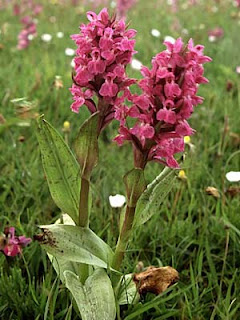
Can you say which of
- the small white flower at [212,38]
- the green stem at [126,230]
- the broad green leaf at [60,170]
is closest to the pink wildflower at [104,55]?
the broad green leaf at [60,170]

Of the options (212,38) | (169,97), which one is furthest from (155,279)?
(212,38)

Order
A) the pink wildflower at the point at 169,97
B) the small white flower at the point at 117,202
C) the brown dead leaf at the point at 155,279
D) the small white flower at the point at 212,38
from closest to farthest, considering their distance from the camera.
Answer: the pink wildflower at the point at 169,97, the brown dead leaf at the point at 155,279, the small white flower at the point at 117,202, the small white flower at the point at 212,38

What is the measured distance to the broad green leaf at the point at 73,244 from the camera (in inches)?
40.5

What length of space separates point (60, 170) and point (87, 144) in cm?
10

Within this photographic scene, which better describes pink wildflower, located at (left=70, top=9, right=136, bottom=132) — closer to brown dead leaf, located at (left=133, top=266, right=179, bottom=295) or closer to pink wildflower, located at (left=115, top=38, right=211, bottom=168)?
pink wildflower, located at (left=115, top=38, right=211, bottom=168)

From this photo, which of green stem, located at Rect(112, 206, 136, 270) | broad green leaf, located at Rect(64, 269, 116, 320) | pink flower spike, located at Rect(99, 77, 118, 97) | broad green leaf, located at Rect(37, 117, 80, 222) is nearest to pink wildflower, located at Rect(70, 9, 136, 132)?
pink flower spike, located at Rect(99, 77, 118, 97)

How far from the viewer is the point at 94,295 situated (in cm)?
106

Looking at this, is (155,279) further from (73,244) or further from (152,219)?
(152,219)

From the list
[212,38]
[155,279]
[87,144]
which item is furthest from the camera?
[212,38]

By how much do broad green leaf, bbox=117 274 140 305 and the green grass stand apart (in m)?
0.02

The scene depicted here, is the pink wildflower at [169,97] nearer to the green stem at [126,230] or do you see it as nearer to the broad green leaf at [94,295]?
the green stem at [126,230]

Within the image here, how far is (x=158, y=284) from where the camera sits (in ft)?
3.77

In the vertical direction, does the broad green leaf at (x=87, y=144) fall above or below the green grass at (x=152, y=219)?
above

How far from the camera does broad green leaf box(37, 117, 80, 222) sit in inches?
42.0
